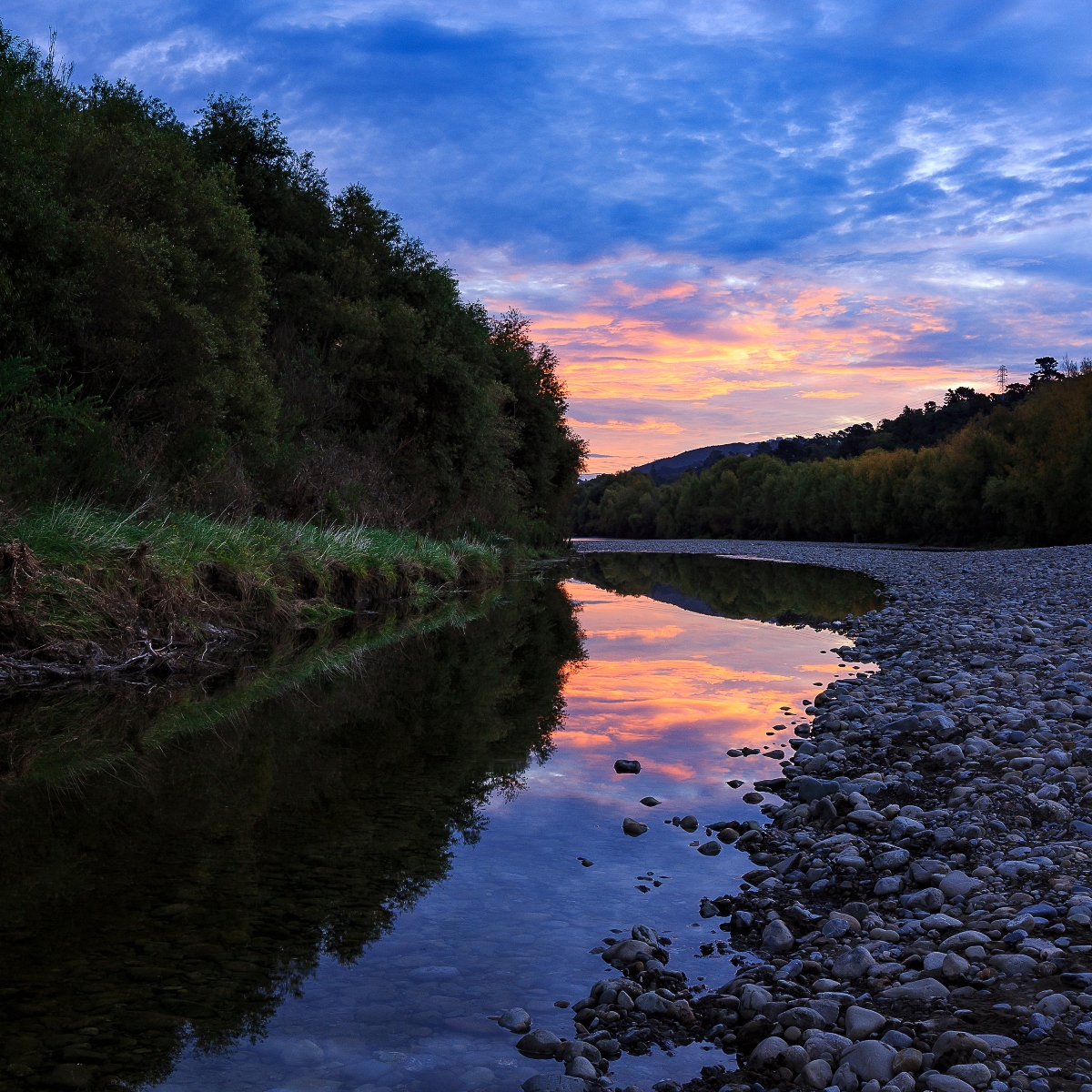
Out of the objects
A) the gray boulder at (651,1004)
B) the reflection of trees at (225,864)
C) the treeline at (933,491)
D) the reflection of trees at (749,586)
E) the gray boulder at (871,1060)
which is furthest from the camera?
the treeline at (933,491)

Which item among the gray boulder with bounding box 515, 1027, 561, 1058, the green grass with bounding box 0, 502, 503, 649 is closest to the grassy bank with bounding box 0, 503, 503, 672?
the green grass with bounding box 0, 502, 503, 649

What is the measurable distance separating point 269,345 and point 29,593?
17403 mm

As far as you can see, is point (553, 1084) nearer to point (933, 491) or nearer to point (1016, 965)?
point (1016, 965)

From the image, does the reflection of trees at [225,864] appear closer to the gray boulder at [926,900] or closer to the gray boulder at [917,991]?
the gray boulder at [917,991]

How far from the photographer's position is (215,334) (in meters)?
A: 16.8

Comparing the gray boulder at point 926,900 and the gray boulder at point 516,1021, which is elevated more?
the gray boulder at point 926,900

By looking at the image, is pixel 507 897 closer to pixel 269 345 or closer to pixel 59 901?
pixel 59 901

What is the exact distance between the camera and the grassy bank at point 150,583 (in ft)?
30.1

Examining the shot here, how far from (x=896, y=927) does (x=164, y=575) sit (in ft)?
30.5

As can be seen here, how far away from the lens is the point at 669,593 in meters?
27.8

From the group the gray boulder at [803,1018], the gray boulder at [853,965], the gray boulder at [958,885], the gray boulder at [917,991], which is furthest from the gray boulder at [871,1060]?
the gray boulder at [958,885]

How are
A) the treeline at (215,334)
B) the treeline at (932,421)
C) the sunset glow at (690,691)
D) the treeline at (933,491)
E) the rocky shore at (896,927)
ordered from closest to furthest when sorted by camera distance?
1. the rocky shore at (896,927)
2. the sunset glow at (690,691)
3. the treeline at (215,334)
4. the treeline at (933,491)
5. the treeline at (932,421)

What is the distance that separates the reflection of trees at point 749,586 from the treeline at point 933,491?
23115 mm

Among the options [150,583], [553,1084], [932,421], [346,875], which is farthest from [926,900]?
[932,421]
